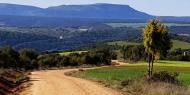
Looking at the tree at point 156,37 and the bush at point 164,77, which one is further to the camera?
the tree at point 156,37

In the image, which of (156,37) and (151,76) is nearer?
(151,76)

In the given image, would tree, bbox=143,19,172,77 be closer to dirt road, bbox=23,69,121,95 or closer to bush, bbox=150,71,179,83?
bush, bbox=150,71,179,83

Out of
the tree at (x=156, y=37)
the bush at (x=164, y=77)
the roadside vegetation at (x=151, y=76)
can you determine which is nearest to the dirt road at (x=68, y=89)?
the roadside vegetation at (x=151, y=76)

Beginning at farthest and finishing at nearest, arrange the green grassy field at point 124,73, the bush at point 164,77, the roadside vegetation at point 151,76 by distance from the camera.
A: the green grassy field at point 124,73 < the bush at point 164,77 < the roadside vegetation at point 151,76

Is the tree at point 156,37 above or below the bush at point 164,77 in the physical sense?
above

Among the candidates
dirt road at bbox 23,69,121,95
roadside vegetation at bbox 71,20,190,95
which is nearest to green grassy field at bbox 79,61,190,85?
roadside vegetation at bbox 71,20,190,95

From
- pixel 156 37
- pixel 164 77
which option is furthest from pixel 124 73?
pixel 164 77

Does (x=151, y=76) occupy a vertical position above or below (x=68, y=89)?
below

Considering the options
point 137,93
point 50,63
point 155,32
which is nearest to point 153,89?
point 137,93

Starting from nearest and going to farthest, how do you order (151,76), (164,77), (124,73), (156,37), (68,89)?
(68,89)
(164,77)
(151,76)
(156,37)
(124,73)

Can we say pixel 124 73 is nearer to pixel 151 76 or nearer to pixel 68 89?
pixel 151 76

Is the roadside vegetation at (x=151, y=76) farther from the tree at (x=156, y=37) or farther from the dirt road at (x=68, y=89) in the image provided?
the dirt road at (x=68, y=89)

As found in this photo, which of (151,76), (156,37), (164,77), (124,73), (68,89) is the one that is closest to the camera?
(68,89)

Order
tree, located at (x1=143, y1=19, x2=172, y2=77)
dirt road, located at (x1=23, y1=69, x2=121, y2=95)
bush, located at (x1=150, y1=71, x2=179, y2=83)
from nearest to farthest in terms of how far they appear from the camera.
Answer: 1. dirt road, located at (x1=23, y1=69, x2=121, y2=95)
2. bush, located at (x1=150, y1=71, x2=179, y2=83)
3. tree, located at (x1=143, y1=19, x2=172, y2=77)
